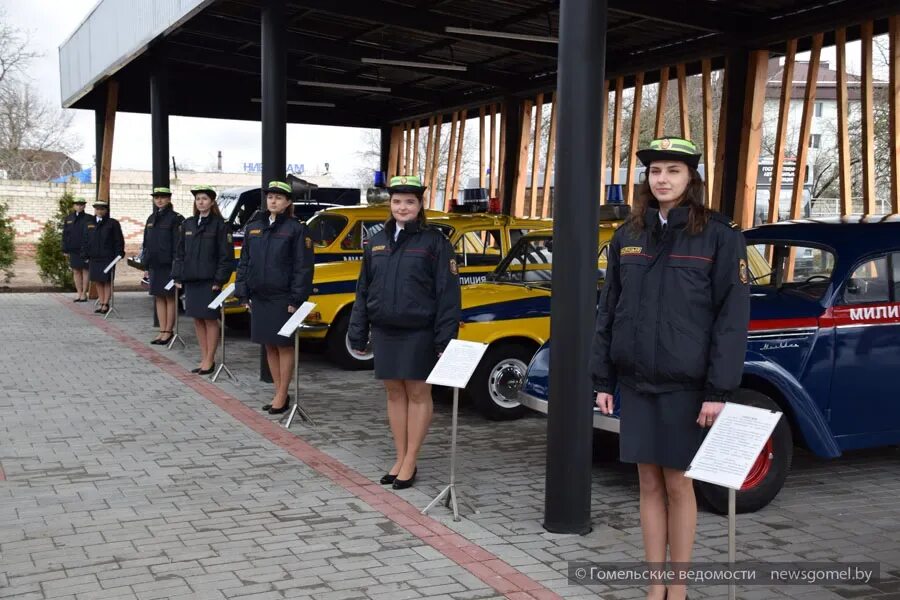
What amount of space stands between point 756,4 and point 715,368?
9.52 meters

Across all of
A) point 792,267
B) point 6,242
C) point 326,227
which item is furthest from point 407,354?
point 6,242

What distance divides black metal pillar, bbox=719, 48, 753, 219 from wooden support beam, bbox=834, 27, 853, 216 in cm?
123

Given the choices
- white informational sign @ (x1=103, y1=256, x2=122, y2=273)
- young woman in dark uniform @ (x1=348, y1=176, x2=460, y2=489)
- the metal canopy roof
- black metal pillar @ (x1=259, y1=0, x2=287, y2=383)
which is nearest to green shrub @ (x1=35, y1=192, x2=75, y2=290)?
the metal canopy roof

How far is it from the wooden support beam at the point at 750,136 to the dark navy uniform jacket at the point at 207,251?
270 inches

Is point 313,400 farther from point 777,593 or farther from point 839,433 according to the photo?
point 777,593

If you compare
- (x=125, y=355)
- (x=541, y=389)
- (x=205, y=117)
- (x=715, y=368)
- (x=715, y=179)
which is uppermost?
(x=205, y=117)

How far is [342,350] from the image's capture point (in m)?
11.9

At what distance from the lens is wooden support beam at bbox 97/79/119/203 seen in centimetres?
1962

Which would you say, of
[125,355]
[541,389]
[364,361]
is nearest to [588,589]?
[541,389]

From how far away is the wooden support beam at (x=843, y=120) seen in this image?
12.1 meters

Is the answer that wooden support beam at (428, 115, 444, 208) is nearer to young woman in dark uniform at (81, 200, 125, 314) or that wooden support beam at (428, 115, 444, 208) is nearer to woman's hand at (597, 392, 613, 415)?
young woman in dark uniform at (81, 200, 125, 314)

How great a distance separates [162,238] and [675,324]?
1084cm

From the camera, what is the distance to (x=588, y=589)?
491cm

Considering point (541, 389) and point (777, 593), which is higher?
point (541, 389)
